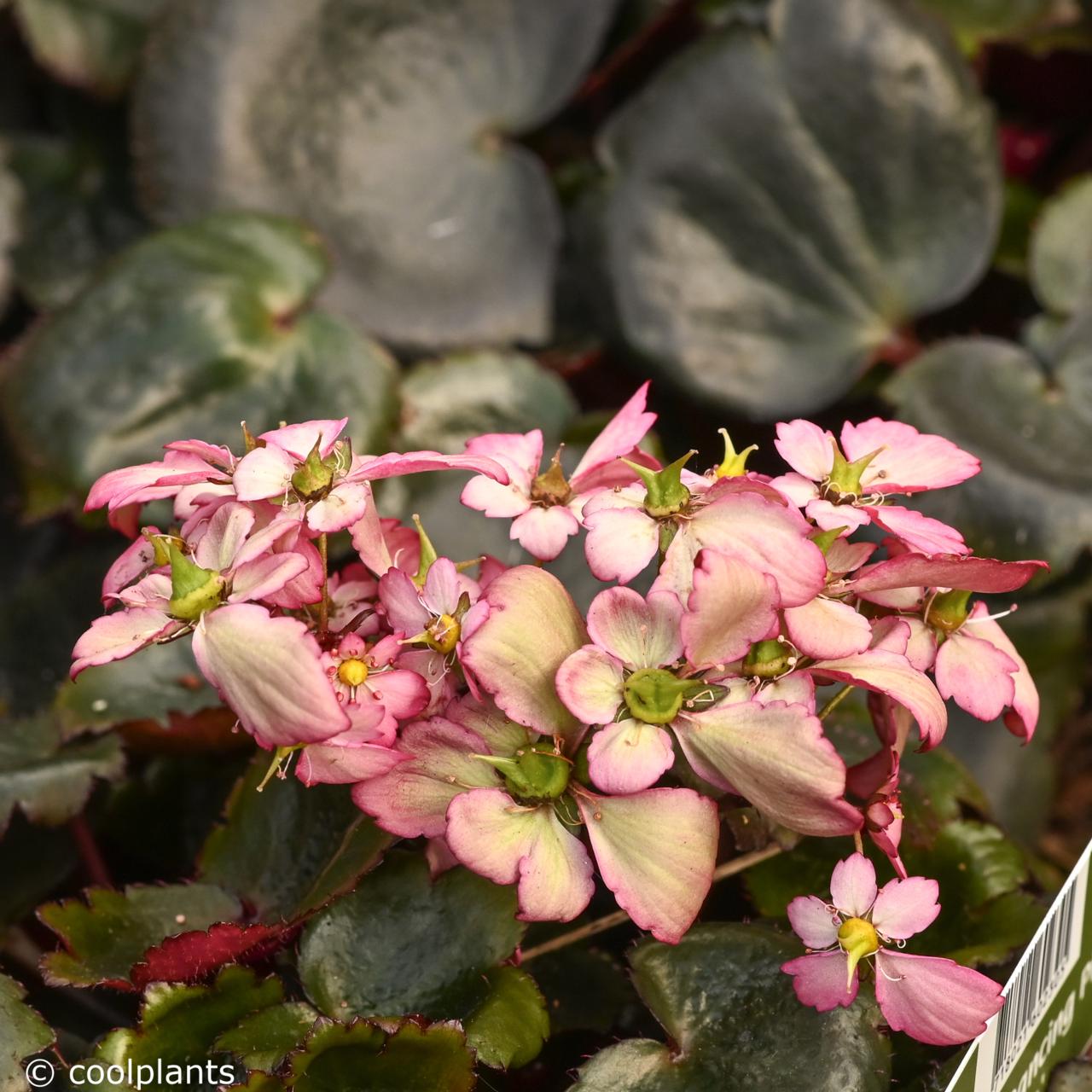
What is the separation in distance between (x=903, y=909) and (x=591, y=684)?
11 centimetres

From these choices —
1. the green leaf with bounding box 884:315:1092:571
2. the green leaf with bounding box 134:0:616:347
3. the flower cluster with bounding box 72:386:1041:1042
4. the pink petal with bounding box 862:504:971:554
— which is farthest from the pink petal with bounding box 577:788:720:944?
the green leaf with bounding box 134:0:616:347

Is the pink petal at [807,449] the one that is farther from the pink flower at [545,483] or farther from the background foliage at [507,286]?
the background foliage at [507,286]

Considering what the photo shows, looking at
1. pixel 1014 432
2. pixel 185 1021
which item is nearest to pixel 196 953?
pixel 185 1021

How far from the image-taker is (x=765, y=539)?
35cm

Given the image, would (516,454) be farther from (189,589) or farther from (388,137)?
(388,137)

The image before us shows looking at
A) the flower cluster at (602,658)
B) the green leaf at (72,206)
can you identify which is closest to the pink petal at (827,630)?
Answer: the flower cluster at (602,658)

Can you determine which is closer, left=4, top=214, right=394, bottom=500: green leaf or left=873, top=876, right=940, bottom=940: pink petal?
left=873, top=876, right=940, bottom=940: pink petal

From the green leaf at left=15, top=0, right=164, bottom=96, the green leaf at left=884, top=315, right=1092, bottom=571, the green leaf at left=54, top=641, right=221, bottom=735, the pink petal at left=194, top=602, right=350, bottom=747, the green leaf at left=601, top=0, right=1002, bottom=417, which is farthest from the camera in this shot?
the green leaf at left=15, top=0, right=164, bottom=96

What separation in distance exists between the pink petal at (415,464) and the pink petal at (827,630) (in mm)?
100

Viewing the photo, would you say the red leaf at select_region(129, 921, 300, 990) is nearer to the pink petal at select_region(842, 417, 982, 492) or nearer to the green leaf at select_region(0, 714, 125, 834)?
the green leaf at select_region(0, 714, 125, 834)

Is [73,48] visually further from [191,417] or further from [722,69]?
[722,69]

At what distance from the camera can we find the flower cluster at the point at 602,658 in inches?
13.2

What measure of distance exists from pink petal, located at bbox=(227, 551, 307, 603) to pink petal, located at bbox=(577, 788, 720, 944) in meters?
0.11

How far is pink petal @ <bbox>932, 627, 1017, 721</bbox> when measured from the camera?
1.23ft
